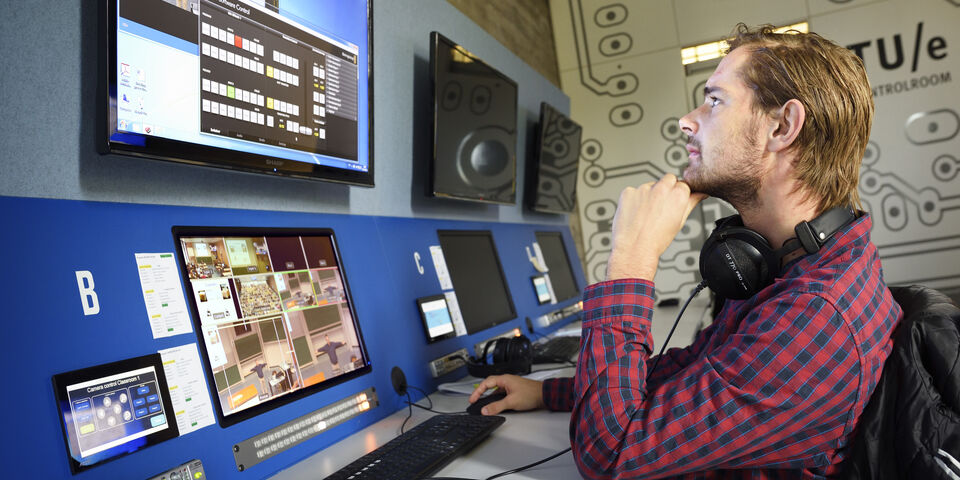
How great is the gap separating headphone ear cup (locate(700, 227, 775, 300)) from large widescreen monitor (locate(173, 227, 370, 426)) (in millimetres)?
794

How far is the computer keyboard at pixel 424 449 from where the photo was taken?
0.98m

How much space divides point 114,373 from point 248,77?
1.91ft

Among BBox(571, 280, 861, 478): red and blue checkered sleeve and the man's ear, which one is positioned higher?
the man's ear

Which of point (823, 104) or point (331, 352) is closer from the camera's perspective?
point (823, 104)

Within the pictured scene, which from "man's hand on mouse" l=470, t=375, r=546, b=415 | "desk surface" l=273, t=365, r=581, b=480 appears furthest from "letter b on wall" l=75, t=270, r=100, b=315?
"man's hand on mouse" l=470, t=375, r=546, b=415

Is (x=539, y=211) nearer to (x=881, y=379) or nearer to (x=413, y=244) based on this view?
(x=413, y=244)

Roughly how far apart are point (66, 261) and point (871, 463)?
3.87ft

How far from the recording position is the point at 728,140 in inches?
42.2

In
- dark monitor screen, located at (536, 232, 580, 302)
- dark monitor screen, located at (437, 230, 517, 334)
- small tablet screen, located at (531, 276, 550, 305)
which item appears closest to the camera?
dark monitor screen, located at (437, 230, 517, 334)

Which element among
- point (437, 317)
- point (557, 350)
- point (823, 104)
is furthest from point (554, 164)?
point (823, 104)

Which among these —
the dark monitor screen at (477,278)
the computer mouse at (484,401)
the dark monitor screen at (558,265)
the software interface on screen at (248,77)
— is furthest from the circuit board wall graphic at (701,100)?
the software interface on screen at (248,77)

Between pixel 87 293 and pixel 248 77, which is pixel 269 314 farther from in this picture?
pixel 248 77

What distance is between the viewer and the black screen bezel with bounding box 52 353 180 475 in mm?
820

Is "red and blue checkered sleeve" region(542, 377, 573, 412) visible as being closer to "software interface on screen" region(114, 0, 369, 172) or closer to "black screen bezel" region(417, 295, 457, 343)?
"black screen bezel" region(417, 295, 457, 343)
